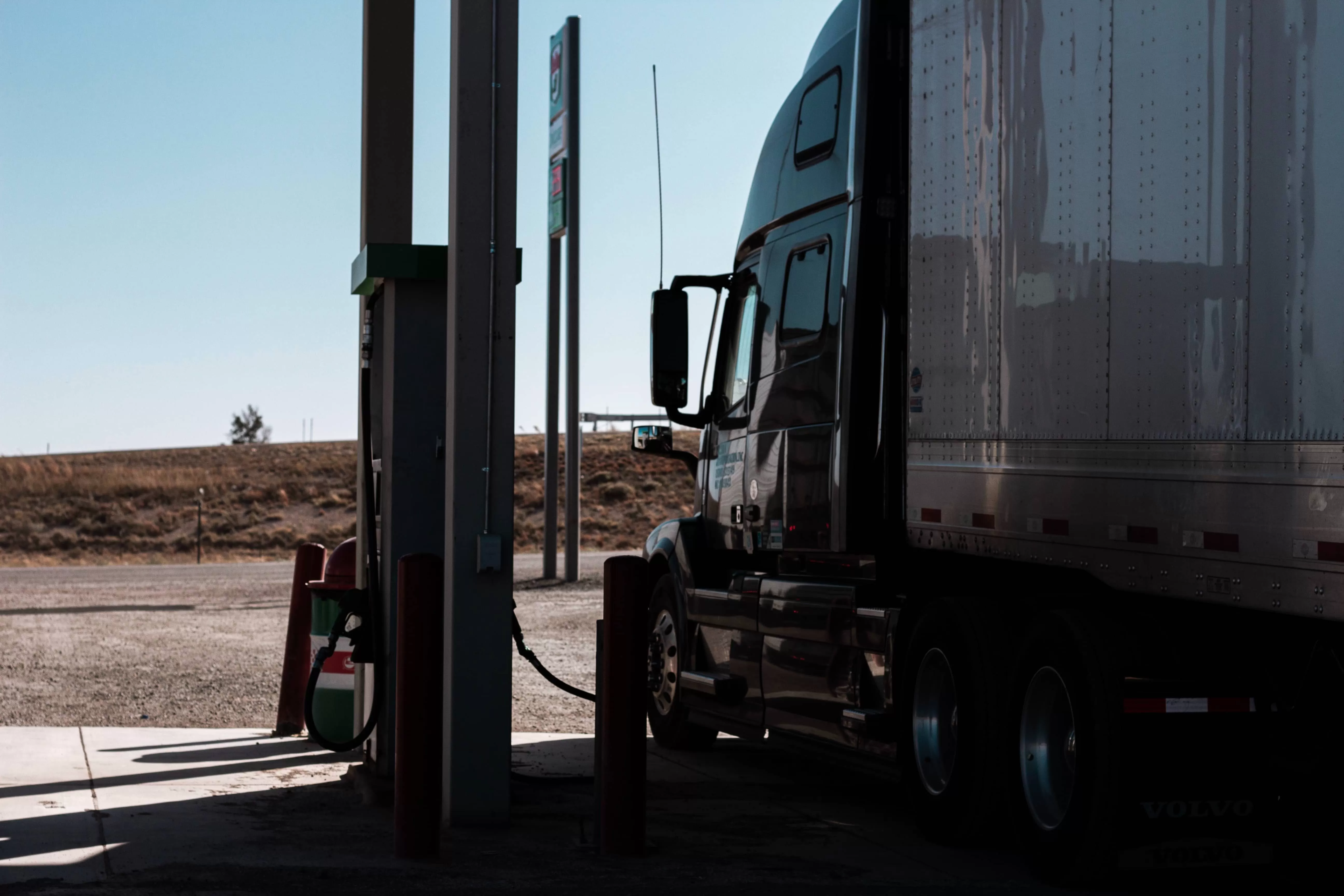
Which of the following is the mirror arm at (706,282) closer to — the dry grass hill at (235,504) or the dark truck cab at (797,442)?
the dark truck cab at (797,442)

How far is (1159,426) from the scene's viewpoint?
16.5 feet

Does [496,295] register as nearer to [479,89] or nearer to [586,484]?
[479,89]

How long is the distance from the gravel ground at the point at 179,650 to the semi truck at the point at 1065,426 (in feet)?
12.1

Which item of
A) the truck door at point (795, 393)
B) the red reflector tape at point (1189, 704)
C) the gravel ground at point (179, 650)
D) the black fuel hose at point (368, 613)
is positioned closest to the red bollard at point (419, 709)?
the black fuel hose at point (368, 613)

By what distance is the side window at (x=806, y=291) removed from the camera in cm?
764

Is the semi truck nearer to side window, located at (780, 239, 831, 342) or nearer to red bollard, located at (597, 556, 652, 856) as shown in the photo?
side window, located at (780, 239, 831, 342)

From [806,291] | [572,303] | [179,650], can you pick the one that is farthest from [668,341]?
[572,303]

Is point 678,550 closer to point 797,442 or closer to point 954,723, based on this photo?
point 797,442

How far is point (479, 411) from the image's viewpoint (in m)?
6.57

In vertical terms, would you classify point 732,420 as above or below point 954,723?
above

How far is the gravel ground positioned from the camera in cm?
1095

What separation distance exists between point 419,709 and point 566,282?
17992mm

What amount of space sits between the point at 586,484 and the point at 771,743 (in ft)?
176

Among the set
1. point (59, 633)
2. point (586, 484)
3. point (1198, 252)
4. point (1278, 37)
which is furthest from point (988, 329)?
point (586, 484)
